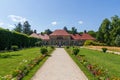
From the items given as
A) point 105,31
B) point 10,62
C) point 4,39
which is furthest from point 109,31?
point 10,62

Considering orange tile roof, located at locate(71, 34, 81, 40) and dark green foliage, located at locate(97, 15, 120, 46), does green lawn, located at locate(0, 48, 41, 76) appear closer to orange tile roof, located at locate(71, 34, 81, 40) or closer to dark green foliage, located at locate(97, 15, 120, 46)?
dark green foliage, located at locate(97, 15, 120, 46)

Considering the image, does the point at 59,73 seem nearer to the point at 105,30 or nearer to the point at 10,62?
the point at 10,62

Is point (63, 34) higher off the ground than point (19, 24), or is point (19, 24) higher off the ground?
point (19, 24)

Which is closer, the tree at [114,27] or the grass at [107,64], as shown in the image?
the grass at [107,64]

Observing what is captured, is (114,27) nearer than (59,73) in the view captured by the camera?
No

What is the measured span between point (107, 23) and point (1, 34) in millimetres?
55377

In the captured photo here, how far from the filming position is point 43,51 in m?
27.8

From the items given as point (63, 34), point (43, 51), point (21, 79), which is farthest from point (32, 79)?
point (63, 34)

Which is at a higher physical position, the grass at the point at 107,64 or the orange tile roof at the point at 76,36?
the orange tile roof at the point at 76,36

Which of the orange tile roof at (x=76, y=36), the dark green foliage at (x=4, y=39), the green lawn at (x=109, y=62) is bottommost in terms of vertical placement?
the green lawn at (x=109, y=62)

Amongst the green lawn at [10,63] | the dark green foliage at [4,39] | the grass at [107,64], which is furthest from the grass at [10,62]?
the dark green foliage at [4,39]

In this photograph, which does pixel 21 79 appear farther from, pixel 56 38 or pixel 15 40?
pixel 56 38

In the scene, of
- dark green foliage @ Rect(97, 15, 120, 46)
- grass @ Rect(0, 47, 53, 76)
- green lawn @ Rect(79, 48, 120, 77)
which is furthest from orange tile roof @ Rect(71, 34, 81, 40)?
grass @ Rect(0, 47, 53, 76)

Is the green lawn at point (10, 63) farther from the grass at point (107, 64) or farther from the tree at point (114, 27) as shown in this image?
the tree at point (114, 27)
